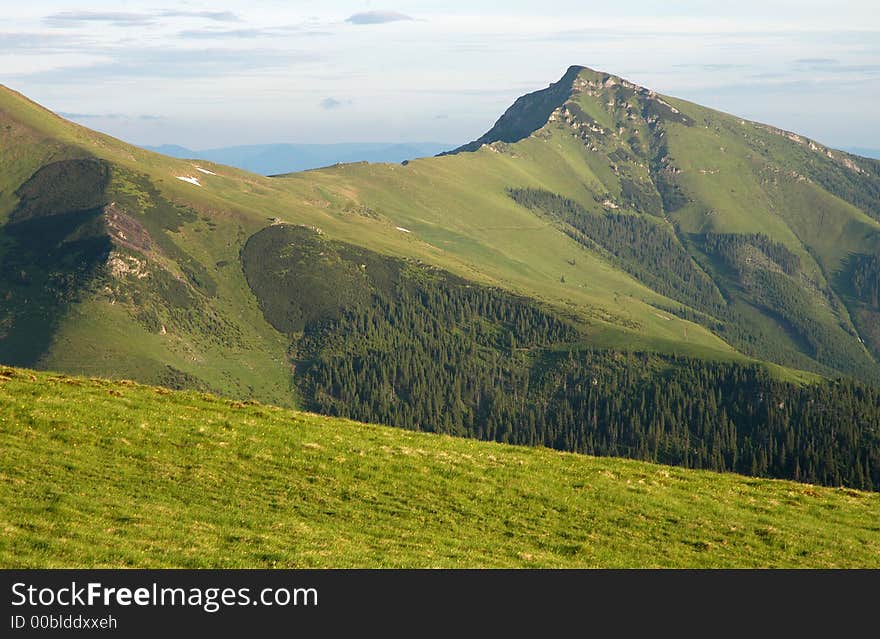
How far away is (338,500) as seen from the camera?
123ft

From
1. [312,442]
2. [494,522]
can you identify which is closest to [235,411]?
[312,442]

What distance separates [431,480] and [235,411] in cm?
1563

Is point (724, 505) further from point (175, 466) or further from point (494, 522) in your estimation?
point (175, 466)

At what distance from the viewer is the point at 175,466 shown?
38844 mm

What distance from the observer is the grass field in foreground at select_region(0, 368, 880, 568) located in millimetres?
29609

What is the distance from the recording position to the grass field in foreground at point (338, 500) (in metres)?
29.6

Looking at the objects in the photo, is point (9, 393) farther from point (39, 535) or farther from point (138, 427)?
point (39, 535)
